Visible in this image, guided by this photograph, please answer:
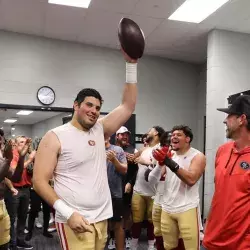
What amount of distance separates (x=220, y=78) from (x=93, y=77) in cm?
255

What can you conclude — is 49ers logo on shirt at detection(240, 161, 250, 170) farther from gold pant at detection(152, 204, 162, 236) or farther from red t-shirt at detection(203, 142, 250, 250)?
gold pant at detection(152, 204, 162, 236)

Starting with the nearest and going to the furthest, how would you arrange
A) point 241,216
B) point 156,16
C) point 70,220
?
point 70,220 < point 241,216 < point 156,16

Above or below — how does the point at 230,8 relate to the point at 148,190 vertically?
above

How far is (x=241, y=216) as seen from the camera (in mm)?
2105

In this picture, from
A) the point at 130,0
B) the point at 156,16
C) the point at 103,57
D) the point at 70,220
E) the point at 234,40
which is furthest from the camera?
the point at 103,57

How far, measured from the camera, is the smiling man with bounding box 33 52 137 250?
6.64 ft

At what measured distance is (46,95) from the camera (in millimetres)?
6594

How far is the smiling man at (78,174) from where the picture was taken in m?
2.02

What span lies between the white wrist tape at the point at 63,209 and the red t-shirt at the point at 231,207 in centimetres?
95

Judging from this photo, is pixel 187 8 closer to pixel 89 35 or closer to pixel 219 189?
pixel 89 35

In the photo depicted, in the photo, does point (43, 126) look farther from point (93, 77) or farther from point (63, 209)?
point (63, 209)

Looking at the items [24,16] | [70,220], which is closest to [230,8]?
[24,16]

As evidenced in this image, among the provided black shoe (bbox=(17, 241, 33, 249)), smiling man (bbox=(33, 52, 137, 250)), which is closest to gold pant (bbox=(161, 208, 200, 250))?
smiling man (bbox=(33, 52, 137, 250))

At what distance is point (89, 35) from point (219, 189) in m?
4.77
